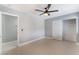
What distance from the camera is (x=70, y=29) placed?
7.58 feet

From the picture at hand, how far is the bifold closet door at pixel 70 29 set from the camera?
2.29m

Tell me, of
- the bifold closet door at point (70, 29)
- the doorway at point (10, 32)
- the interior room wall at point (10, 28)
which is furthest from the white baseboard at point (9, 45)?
the bifold closet door at point (70, 29)

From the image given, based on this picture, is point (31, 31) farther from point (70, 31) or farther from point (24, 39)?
point (70, 31)

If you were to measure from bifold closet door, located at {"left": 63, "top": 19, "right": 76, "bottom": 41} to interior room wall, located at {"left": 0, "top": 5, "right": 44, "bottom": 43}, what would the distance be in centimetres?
72

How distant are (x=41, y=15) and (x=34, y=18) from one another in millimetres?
245

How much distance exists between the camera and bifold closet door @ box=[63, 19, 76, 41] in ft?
7.51

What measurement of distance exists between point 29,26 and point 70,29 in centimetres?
133

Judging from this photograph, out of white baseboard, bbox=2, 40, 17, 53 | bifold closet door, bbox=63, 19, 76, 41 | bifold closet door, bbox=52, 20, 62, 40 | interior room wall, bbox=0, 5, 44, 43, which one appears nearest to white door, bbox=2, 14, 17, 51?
white baseboard, bbox=2, 40, 17, 53

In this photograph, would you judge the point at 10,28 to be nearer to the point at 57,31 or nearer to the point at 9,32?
the point at 9,32

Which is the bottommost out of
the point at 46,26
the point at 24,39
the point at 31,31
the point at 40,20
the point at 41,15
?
the point at 24,39

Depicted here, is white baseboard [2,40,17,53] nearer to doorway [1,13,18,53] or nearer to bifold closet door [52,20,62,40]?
doorway [1,13,18,53]

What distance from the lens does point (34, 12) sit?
234cm

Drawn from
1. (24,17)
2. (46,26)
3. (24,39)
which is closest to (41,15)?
(46,26)
